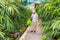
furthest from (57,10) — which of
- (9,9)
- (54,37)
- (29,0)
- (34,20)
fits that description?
(29,0)

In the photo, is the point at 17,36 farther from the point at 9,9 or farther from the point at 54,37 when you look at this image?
the point at 54,37

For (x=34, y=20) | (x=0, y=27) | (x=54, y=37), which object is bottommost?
(x=34, y=20)

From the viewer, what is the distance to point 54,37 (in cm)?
473

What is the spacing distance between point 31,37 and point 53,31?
1678mm

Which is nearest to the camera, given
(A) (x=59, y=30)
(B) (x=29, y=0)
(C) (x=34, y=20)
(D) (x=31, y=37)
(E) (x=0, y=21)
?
(A) (x=59, y=30)

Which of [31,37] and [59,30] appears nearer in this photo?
[59,30]

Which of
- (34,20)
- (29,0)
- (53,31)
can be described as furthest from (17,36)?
(29,0)

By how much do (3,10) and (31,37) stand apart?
4.89 feet

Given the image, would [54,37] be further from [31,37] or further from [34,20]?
[34,20]

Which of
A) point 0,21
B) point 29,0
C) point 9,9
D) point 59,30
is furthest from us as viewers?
point 29,0

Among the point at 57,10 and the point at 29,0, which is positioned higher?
the point at 57,10

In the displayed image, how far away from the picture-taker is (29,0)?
13328 millimetres

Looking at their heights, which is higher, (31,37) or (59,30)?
(59,30)

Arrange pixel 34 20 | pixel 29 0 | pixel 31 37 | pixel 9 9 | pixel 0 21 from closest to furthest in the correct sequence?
pixel 0 21 → pixel 9 9 → pixel 31 37 → pixel 34 20 → pixel 29 0
